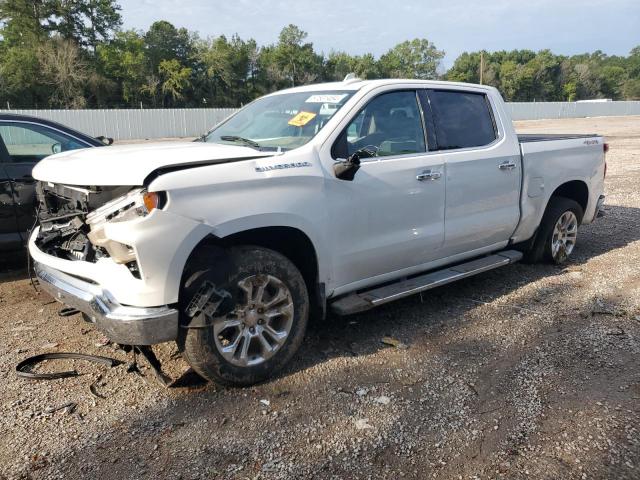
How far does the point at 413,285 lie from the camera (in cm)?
429

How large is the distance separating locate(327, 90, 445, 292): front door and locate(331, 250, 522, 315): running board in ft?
0.39

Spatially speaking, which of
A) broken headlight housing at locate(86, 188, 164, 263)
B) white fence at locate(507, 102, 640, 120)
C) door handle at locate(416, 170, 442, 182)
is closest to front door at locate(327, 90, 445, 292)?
door handle at locate(416, 170, 442, 182)

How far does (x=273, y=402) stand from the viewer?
3.30 meters

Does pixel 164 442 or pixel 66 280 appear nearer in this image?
pixel 164 442

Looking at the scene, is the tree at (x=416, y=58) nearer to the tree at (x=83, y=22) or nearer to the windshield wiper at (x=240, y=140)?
the tree at (x=83, y=22)

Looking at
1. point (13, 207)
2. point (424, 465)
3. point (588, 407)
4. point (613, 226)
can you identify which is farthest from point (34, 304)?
point (613, 226)

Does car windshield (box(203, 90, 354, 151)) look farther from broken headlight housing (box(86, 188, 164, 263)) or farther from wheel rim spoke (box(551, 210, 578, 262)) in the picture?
wheel rim spoke (box(551, 210, 578, 262))

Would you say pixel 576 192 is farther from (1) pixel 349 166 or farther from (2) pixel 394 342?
(1) pixel 349 166

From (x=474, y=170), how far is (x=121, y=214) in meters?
2.98

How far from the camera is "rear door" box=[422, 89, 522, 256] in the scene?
14.9 feet

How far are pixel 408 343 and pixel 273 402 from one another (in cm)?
126

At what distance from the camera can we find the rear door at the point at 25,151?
5328 mm

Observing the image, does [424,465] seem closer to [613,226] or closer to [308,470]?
[308,470]

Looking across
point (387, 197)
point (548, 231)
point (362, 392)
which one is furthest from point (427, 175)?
point (548, 231)
